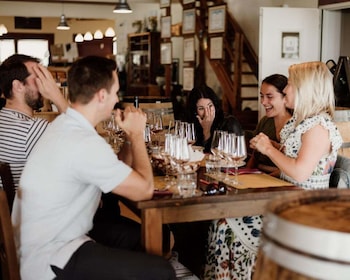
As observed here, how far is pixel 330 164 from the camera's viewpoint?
2.62 metres

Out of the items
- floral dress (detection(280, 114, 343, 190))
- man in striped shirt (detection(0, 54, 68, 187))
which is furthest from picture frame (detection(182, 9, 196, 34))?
floral dress (detection(280, 114, 343, 190))

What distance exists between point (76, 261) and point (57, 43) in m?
16.2

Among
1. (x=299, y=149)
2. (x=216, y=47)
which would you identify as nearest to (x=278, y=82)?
(x=299, y=149)

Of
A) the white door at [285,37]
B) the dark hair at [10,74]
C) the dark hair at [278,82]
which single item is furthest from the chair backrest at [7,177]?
the white door at [285,37]

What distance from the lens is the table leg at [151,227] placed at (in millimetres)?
2096

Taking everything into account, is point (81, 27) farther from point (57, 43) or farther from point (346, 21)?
point (346, 21)

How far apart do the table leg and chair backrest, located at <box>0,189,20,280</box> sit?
50 centimetres

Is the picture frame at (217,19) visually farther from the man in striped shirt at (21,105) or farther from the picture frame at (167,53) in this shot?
the man in striped shirt at (21,105)

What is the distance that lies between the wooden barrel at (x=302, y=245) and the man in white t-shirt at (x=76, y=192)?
112cm

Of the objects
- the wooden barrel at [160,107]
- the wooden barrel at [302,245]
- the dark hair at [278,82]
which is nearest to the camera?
the wooden barrel at [302,245]

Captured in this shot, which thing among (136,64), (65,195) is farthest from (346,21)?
(136,64)

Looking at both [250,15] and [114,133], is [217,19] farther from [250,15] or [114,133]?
[114,133]

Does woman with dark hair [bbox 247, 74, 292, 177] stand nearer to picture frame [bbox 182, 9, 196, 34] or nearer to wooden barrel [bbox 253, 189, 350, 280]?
wooden barrel [bbox 253, 189, 350, 280]

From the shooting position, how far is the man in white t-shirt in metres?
1.97
